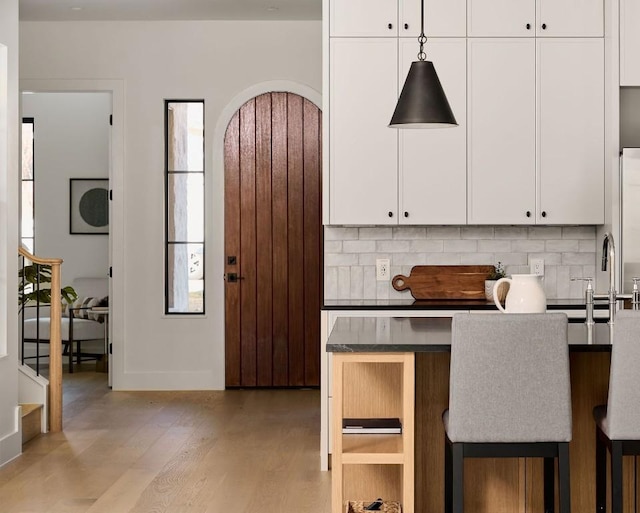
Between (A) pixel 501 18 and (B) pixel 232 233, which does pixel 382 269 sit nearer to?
(A) pixel 501 18

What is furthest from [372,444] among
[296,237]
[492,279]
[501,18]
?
[296,237]

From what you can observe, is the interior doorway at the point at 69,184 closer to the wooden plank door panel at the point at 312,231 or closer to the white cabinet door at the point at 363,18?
the wooden plank door panel at the point at 312,231

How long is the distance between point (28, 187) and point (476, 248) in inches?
215

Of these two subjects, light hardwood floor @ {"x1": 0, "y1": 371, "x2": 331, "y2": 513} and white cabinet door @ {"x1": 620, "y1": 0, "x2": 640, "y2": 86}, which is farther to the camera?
white cabinet door @ {"x1": 620, "y1": 0, "x2": 640, "y2": 86}

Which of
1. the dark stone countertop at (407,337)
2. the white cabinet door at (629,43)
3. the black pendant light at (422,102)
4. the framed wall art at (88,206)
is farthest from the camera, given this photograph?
the framed wall art at (88,206)

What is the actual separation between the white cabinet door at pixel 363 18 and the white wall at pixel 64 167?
468cm

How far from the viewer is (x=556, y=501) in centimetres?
349

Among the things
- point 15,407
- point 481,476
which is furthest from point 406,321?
point 15,407

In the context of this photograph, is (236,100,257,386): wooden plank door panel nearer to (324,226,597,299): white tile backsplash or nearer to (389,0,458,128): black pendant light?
(324,226,597,299): white tile backsplash

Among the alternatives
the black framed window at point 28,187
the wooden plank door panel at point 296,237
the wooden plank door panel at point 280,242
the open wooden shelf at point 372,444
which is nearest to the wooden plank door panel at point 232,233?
the wooden plank door panel at point 280,242

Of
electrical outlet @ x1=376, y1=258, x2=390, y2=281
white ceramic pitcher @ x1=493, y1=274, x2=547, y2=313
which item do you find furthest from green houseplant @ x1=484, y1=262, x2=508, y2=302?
white ceramic pitcher @ x1=493, y1=274, x2=547, y2=313

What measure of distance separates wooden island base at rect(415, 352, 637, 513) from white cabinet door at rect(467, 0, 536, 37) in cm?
229

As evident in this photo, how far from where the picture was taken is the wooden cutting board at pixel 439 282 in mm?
5270

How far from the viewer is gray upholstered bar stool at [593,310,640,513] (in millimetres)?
Result: 2877
